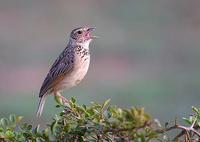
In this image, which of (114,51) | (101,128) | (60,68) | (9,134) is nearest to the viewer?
(101,128)

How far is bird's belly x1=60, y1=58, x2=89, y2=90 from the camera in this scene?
22.5ft

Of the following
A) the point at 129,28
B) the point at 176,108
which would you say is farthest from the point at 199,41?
the point at 176,108

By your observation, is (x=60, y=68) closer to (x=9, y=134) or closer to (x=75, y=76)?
(x=75, y=76)

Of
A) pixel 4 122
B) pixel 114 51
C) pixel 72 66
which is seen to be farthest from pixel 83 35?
pixel 114 51

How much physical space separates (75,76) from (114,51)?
18.0 meters

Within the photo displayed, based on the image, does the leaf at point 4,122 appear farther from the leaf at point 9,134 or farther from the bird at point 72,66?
the bird at point 72,66

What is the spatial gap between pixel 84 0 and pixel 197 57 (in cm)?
951

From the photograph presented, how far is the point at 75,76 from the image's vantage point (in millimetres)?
6859

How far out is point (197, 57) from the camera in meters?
23.0

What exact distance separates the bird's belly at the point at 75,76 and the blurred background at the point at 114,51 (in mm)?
8109

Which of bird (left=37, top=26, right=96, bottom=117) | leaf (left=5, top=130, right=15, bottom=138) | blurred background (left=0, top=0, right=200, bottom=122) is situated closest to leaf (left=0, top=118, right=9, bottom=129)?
leaf (left=5, top=130, right=15, bottom=138)

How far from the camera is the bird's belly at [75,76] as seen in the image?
684cm

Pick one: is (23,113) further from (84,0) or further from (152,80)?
(84,0)

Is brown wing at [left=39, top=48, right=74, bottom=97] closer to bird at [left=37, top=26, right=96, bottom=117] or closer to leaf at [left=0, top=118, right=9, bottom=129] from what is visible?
bird at [left=37, top=26, right=96, bottom=117]
